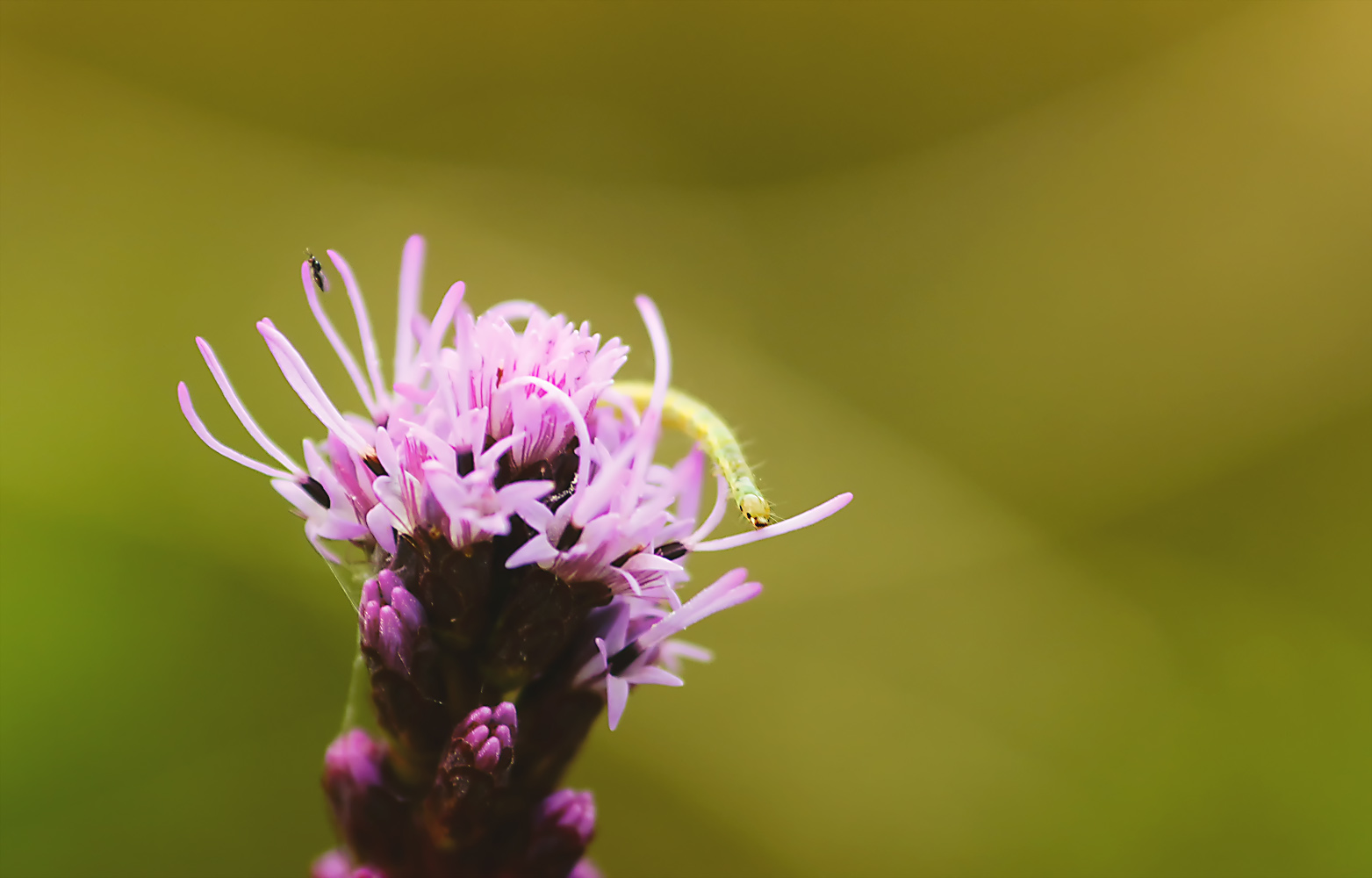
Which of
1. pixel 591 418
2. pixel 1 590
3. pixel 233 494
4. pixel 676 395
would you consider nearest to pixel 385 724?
pixel 591 418

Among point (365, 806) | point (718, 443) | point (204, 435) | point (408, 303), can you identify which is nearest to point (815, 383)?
point (718, 443)

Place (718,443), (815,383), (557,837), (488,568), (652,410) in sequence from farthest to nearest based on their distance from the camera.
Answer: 1. (815,383)
2. (718,443)
3. (557,837)
4. (488,568)
5. (652,410)

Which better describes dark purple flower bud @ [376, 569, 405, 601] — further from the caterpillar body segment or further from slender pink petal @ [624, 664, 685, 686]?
the caterpillar body segment

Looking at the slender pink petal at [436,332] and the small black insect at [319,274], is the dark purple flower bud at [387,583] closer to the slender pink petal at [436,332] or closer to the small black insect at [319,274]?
the slender pink petal at [436,332]

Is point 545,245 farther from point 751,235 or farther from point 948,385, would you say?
point 948,385

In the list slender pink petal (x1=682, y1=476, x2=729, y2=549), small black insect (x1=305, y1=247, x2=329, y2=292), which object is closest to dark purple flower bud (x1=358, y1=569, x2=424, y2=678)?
slender pink petal (x1=682, y1=476, x2=729, y2=549)

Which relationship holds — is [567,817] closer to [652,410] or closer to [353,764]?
[353,764]
